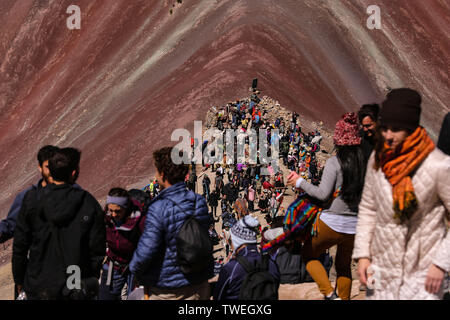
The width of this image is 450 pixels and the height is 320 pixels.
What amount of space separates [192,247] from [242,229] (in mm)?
674

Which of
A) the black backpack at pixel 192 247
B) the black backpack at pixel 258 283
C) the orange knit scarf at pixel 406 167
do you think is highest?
the orange knit scarf at pixel 406 167

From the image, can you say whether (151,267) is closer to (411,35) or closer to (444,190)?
(444,190)

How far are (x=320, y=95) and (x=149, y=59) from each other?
43.4 ft

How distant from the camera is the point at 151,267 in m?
4.90

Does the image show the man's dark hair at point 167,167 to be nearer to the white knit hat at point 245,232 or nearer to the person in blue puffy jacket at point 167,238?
the person in blue puffy jacket at point 167,238

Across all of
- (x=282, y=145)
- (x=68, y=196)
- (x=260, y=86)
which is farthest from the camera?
(x=260, y=86)

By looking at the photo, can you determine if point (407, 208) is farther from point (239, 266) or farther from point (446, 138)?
point (239, 266)

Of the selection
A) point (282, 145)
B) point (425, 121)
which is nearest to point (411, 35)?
point (425, 121)

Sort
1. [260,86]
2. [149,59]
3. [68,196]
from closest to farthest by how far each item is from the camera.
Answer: [68,196], [260,86], [149,59]

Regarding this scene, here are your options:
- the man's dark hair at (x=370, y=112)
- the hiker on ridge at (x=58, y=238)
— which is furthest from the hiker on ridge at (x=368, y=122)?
Answer: the hiker on ridge at (x=58, y=238)

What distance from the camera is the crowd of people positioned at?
148 inches

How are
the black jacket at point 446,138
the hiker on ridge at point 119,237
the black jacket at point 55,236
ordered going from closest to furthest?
the black jacket at point 55,236 < the black jacket at point 446,138 < the hiker on ridge at point 119,237

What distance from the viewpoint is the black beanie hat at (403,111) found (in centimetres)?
373

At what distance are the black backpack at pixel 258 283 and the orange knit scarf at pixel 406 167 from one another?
5.04 feet
